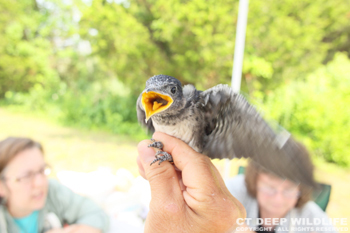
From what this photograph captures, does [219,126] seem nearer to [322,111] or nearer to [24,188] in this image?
[24,188]

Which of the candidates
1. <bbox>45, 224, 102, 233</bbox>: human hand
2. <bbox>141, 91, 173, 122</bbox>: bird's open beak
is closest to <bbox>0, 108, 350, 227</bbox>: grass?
<bbox>45, 224, 102, 233</bbox>: human hand

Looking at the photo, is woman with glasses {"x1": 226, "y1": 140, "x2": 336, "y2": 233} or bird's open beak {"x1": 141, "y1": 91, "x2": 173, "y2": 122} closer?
bird's open beak {"x1": 141, "y1": 91, "x2": 173, "y2": 122}

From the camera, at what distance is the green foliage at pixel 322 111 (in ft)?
21.8

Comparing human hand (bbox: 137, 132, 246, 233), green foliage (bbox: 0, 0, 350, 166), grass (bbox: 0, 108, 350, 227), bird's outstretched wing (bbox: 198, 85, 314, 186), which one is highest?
green foliage (bbox: 0, 0, 350, 166)

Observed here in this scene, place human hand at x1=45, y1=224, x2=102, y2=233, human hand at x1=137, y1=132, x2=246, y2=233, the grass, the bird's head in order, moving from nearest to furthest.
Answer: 1. human hand at x1=137, y1=132, x2=246, y2=233
2. the bird's head
3. human hand at x1=45, y1=224, x2=102, y2=233
4. the grass

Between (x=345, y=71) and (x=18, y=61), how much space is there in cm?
1677

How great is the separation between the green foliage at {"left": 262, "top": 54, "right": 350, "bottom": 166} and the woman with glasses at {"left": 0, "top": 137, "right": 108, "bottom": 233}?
5.51 metres

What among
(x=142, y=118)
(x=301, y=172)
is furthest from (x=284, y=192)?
(x=142, y=118)

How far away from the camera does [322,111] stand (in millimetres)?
6781

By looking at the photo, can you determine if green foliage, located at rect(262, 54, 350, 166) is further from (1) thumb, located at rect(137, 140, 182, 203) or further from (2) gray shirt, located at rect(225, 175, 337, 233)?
(1) thumb, located at rect(137, 140, 182, 203)

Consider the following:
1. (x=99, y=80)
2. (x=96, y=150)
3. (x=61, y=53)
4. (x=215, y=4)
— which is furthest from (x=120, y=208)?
(x=61, y=53)

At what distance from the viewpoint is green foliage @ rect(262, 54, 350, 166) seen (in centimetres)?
664

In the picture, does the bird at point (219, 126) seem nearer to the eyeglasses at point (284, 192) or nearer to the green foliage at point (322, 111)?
the eyeglasses at point (284, 192)

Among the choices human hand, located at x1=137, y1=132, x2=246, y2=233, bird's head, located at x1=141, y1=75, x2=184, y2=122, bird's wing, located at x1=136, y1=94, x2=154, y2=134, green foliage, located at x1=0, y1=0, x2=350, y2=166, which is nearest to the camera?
human hand, located at x1=137, y1=132, x2=246, y2=233
